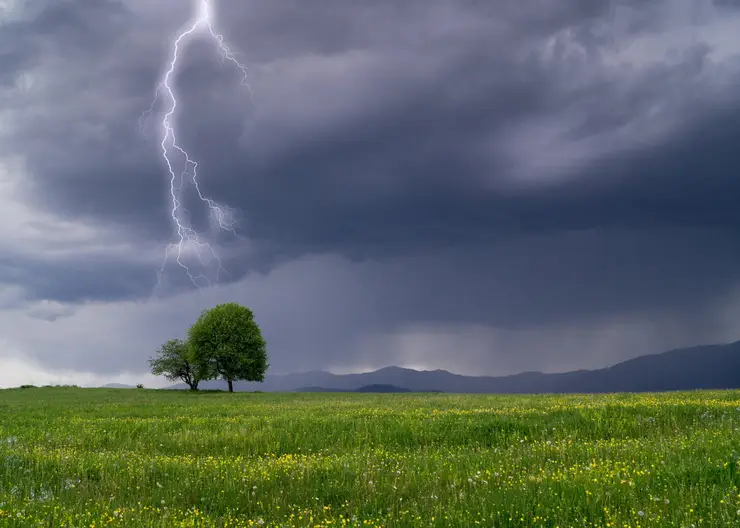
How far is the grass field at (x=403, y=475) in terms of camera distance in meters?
6.96

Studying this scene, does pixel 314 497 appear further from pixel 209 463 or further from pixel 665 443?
pixel 665 443

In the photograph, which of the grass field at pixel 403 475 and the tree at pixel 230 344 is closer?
the grass field at pixel 403 475

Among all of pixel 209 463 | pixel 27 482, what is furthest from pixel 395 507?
pixel 27 482

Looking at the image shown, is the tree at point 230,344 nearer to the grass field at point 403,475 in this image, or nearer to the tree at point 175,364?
the tree at point 175,364

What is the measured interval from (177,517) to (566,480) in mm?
5483

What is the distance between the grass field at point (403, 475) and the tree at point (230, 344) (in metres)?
66.6

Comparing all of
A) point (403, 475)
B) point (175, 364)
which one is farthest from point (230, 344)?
point (403, 475)

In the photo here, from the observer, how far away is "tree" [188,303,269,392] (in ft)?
261

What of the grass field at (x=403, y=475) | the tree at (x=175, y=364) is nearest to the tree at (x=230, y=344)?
the tree at (x=175, y=364)

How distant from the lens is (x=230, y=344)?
80125 mm

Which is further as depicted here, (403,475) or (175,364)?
(175,364)

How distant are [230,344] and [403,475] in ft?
246

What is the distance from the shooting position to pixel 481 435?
13.3 m

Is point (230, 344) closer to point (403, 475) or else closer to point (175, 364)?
point (175, 364)
